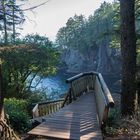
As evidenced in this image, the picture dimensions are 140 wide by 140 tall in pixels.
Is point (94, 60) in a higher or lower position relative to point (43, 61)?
higher

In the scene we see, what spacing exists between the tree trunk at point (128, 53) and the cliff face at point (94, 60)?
54.8 m

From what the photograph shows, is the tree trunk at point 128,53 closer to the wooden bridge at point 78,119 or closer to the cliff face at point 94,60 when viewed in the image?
the wooden bridge at point 78,119

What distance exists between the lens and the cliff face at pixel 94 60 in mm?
65000

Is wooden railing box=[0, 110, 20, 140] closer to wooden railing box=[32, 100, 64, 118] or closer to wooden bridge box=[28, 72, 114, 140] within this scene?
wooden bridge box=[28, 72, 114, 140]

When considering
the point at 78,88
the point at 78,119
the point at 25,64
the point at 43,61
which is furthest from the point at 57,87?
the point at 78,119

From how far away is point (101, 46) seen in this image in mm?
69125

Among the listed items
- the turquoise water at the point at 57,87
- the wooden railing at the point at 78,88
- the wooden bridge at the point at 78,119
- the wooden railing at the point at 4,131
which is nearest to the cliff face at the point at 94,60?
the turquoise water at the point at 57,87

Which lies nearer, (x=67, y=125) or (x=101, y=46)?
(x=67, y=125)

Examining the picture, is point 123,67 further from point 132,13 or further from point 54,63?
point 54,63

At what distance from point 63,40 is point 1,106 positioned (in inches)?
3214

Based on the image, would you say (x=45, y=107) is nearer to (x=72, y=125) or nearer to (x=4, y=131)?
(x=72, y=125)

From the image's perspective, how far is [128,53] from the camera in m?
7.34

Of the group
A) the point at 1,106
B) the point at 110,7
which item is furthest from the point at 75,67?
the point at 1,106

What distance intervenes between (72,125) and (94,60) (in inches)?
2610
